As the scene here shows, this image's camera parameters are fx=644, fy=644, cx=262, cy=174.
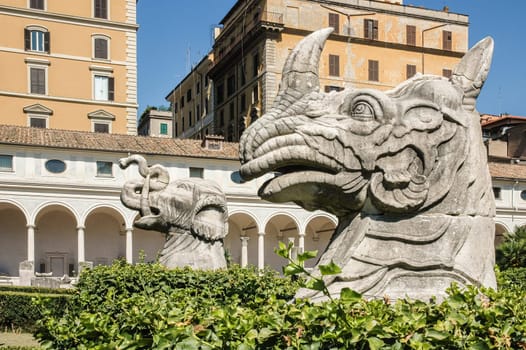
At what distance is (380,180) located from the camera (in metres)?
3.96

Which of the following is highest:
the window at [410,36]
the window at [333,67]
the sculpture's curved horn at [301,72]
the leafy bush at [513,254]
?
the window at [410,36]

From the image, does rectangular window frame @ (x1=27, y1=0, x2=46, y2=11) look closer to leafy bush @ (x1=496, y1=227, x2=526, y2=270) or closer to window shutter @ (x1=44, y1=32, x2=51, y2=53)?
window shutter @ (x1=44, y1=32, x2=51, y2=53)

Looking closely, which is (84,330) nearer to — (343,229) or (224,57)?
(343,229)

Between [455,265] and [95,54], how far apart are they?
46.5m

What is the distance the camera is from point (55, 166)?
36.1 m

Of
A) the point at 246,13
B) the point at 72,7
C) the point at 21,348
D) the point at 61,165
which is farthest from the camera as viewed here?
the point at 246,13

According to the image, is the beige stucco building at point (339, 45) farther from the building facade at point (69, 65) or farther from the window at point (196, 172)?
the window at point (196, 172)

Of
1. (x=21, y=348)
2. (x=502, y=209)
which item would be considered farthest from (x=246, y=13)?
(x=21, y=348)

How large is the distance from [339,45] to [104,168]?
81.5 feet

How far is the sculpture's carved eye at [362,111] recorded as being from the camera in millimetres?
3984

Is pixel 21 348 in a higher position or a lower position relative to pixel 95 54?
lower

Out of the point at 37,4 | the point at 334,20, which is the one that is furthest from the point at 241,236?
the point at 37,4

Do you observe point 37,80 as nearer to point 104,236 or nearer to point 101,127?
point 101,127

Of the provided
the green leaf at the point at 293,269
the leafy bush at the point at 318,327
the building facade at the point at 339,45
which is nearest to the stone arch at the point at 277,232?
the building facade at the point at 339,45
